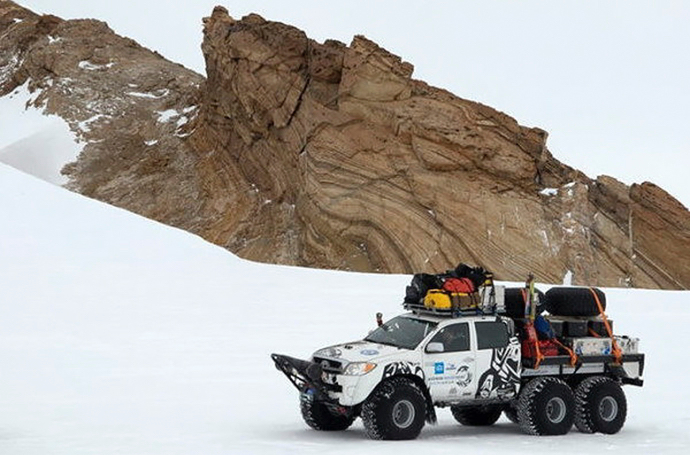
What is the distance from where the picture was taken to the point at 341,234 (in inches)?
2066

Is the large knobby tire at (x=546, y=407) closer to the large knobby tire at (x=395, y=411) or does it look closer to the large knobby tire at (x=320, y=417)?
the large knobby tire at (x=395, y=411)

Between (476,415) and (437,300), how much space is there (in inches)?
92.1

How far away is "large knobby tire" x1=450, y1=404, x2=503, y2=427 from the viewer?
13.2 meters

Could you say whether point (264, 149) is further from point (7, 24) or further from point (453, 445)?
point (453, 445)

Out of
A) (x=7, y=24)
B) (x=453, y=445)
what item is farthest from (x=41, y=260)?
(x=7, y=24)

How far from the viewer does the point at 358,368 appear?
36.8ft

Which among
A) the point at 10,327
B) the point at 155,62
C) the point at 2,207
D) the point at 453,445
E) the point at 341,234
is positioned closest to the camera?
the point at 453,445

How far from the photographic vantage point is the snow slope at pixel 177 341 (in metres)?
11.2

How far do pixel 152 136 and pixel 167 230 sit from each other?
4454 cm

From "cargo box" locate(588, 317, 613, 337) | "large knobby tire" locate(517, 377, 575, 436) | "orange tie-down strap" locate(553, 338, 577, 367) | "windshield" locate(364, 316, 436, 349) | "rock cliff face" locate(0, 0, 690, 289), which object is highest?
"rock cliff face" locate(0, 0, 690, 289)

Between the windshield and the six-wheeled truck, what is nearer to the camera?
the six-wheeled truck

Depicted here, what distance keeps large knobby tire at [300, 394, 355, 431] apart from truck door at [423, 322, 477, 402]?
130 cm

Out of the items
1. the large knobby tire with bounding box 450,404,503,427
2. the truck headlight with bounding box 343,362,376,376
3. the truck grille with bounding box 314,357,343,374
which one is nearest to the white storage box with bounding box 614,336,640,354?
the large knobby tire with bounding box 450,404,503,427

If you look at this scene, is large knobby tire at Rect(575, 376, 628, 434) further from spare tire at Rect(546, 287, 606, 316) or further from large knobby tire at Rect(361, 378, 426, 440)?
large knobby tire at Rect(361, 378, 426, 440)
